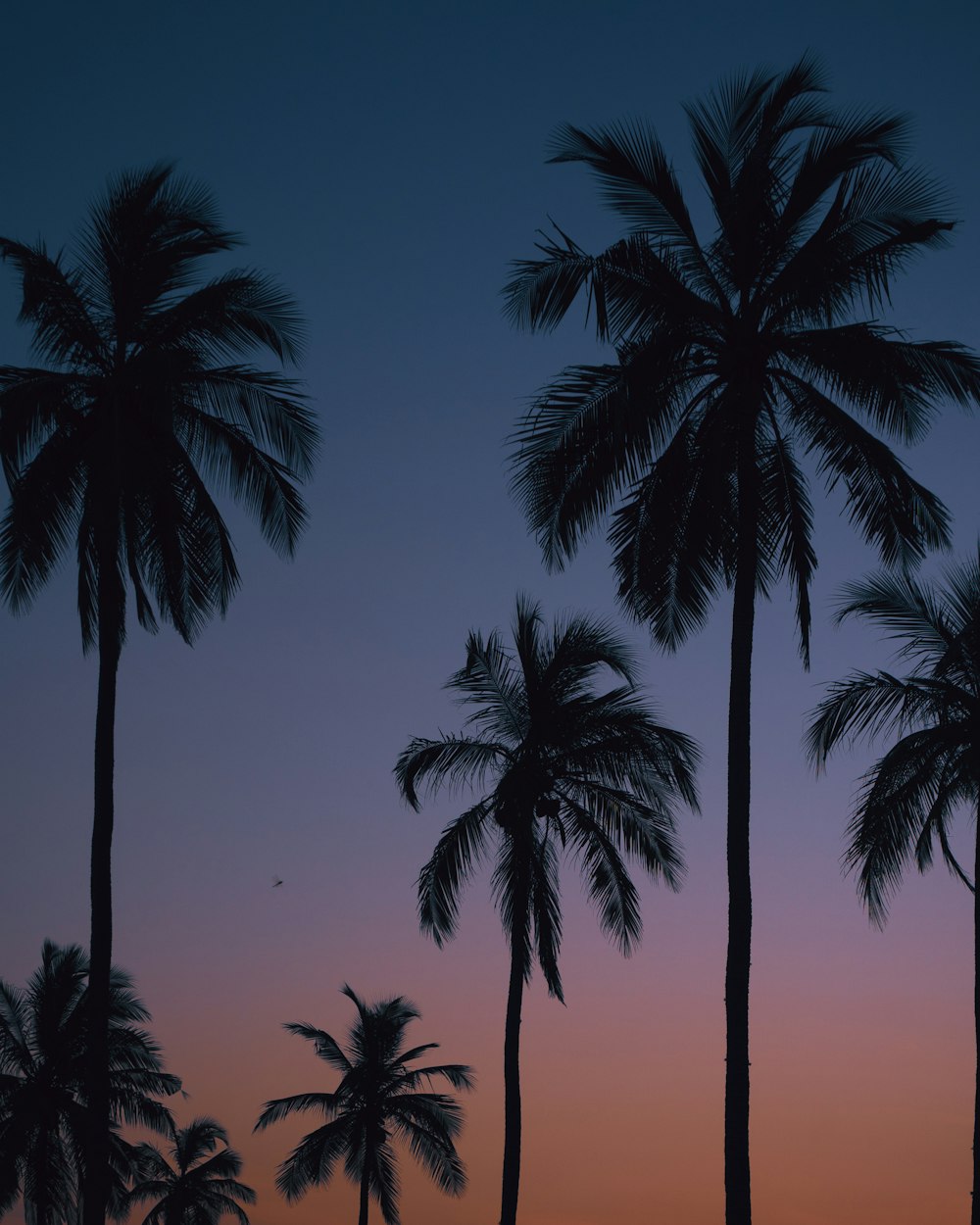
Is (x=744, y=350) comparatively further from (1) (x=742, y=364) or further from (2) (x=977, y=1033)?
(2) (x=977, y=1033)

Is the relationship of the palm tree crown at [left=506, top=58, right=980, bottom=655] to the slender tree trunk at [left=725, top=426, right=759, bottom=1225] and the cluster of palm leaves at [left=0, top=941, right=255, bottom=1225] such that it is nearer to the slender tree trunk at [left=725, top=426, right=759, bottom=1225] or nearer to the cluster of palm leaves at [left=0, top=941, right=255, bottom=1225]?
the slender tree trunk at [left=725, top=426, right=759, bottom=1225]

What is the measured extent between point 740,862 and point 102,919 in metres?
8.78

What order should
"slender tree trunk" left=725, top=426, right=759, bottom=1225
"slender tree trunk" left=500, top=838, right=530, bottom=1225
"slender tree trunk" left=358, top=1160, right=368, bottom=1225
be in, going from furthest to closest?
1. "slender tree trunk" left=358, top=1160, right=368, bottom=1225
2. "slender tree trunk" left=500, top=838, right=530, bottom=1225
3. "slender tree trunk" left=725, top=426, right=759, bottom=1225

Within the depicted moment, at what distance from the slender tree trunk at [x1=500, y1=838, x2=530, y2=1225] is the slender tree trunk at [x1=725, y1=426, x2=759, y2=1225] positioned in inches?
406

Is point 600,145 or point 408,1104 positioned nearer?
point 600,145

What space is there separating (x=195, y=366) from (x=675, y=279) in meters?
7.33

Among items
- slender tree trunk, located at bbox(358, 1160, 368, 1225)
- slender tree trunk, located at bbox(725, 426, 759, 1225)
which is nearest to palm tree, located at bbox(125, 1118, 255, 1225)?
slender tree trunk, located at bbox(358, 1160, 368, 1225)

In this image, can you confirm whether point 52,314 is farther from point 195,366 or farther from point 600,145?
point 600,145

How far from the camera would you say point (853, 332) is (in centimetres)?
1819

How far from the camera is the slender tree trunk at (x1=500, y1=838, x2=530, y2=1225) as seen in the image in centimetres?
2764

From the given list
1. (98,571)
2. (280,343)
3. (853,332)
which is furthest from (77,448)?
(853,332)

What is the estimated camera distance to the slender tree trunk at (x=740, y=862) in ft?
53.5

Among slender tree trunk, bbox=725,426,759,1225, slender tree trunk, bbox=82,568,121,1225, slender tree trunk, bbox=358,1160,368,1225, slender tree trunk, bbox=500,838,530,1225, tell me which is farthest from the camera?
slender tree trunk, bbox=358,1160,368,1225

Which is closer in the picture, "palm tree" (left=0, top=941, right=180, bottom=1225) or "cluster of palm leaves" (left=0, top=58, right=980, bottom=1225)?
"cluster of palm leaves" (left=0, top=58, right=980, bottom=1225)
